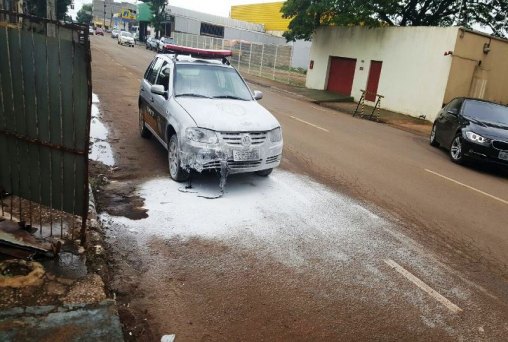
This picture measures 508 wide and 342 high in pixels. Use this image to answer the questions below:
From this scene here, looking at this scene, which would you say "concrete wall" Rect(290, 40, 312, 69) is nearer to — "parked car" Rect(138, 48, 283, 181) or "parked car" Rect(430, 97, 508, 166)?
"parked car" Rect(430, 97, 508, 166)

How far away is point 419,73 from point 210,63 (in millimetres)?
15078

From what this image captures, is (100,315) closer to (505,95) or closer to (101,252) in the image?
(101,252)

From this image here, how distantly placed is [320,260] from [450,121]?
8.51 metres

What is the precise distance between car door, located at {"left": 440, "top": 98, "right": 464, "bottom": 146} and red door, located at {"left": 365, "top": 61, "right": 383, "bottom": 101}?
10.8m

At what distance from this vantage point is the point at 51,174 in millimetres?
4176

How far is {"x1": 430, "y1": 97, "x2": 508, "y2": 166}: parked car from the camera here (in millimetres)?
9859

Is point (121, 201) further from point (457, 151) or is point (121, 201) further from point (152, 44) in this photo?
point (152, 44)

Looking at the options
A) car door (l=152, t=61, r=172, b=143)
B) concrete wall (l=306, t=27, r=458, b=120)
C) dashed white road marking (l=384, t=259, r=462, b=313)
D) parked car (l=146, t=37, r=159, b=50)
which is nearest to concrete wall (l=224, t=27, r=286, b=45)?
parked car (l=146, t=37, r=159, b=50)

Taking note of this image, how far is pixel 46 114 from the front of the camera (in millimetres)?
4008

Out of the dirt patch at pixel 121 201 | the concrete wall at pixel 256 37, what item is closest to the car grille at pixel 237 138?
the dirt patch at pixel 121 201

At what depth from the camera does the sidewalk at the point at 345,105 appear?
59.0ft

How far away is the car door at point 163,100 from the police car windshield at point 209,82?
18cm

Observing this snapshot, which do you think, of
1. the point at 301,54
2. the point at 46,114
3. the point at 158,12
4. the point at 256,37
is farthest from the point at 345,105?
the point at 158,12

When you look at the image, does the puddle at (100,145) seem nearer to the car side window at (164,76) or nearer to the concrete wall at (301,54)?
the car side window at (164,76)
